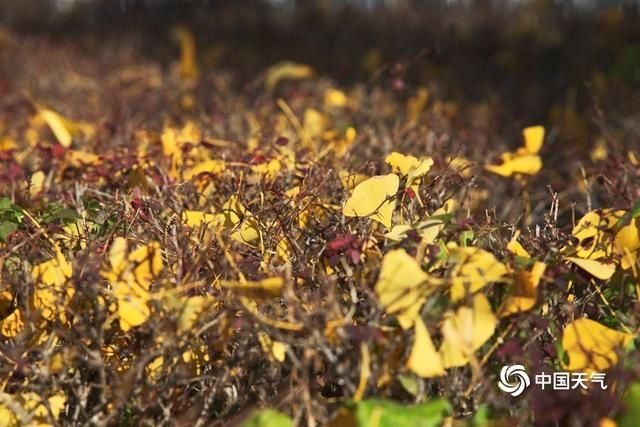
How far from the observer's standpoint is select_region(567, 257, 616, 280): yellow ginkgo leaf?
4.12 ft

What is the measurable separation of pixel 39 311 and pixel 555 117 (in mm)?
2151

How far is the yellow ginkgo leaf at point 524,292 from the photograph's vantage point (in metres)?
1.16

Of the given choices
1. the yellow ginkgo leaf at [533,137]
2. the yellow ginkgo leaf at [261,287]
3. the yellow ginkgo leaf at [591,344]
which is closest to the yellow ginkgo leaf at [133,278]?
the yellow ginkgo leaf at [261,287]

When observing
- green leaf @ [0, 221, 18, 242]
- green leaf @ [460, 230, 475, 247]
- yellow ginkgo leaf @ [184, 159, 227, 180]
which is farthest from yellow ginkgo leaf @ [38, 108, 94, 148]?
green leaf @ [460, 230, 475, 247]

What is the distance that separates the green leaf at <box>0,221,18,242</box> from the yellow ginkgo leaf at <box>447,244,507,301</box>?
28.4 inches

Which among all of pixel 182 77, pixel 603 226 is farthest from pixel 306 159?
pixel 182 77

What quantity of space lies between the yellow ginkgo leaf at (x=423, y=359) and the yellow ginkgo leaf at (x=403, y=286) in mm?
55

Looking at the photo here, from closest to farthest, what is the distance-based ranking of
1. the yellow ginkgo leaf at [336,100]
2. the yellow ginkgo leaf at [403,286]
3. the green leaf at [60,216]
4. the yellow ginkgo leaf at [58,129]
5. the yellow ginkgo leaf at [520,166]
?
the yellow ginkgo leaf at [403,286] < the green leaf at [60,216] < the yellow ginkgo leaf at [520,166] < the yellow ginkgo leaf at [58,129] < the yellow ginkgo leaf at [336,100]

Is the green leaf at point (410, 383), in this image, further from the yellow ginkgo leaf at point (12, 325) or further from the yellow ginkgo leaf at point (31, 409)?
the yellow ginkgo leaf at point (12, 325)

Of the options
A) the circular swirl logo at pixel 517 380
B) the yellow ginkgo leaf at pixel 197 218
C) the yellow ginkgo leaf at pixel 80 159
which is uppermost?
the yellow ginkgo leaf at pixel 197 218

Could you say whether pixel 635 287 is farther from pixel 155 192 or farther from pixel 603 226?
pixel 155 192

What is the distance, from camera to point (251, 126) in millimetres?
2523

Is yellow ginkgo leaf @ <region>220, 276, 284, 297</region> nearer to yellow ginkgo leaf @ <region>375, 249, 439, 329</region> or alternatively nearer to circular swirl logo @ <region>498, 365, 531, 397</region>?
yellow ginkgo leaf @ <region>375, 249, 439, 329</region>

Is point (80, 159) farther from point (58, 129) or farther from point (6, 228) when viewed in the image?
point (6, 228)
